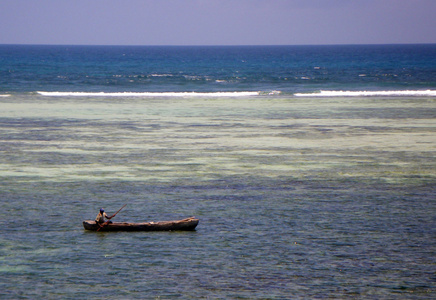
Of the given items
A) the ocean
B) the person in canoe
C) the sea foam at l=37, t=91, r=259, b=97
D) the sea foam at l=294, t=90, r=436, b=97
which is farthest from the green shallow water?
the sea foam at l=37, t=91, r=259, b=97

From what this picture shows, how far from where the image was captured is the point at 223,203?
2233 centimetres

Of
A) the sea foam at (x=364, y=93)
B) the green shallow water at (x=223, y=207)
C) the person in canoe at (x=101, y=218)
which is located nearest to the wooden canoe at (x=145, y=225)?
the person in canoe at (x=101, y=218)

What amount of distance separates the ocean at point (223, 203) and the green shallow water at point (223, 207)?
2.6 inches

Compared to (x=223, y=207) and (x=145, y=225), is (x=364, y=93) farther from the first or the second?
(x=145, y=225)

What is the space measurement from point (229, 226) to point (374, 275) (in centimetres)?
531

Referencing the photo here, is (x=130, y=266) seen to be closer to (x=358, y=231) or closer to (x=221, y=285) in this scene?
(x=221, y=285)

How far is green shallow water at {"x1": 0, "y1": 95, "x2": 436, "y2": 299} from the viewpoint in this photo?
15500 millimetres

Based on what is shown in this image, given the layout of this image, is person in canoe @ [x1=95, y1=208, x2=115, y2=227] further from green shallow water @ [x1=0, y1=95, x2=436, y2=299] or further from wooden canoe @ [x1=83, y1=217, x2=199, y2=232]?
green shallow water @ [x1=0, y1=95, x2=436, y2=299]

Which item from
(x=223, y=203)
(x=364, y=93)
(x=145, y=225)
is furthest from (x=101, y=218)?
(x=364, y=93)

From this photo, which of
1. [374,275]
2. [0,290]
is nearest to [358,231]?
[374,275]

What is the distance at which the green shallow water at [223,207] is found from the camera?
15.5 m

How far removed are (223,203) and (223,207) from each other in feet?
1.62

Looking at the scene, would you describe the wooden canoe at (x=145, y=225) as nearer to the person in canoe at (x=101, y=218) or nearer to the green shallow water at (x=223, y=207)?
the person in canoe at (x=101, y=218)

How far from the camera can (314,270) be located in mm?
16125
